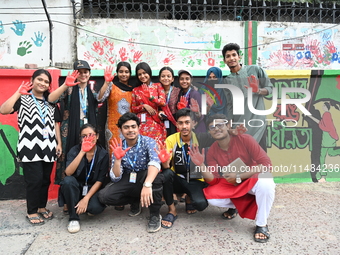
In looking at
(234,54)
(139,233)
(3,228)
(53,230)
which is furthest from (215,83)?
(3,228)

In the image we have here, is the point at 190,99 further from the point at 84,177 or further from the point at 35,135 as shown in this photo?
the point at 35,135

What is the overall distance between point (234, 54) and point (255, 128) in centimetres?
84

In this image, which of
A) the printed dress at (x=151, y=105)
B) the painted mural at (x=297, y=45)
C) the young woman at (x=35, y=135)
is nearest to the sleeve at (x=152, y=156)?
the printed dress at (x=151, y=105)

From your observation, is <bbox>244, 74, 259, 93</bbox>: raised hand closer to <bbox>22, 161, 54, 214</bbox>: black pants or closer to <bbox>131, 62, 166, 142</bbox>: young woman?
<bbox>131, 62, 166, 142</bbox>: young woman

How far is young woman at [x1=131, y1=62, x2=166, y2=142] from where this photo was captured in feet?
10.2

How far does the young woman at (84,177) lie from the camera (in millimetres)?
2561

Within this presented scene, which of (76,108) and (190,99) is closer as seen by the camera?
(76,108)

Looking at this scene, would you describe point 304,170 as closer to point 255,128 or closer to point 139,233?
point 255,128

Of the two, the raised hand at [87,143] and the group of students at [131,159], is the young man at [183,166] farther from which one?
the raised hand at [87,143]

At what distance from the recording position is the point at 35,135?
2639 mm

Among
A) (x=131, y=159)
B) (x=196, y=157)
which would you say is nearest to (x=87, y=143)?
(x=131, y=159)

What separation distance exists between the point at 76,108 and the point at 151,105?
88cm

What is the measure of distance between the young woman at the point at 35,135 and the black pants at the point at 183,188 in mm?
1275

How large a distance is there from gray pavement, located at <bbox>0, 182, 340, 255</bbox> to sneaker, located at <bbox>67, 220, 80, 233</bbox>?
0.14 feet
